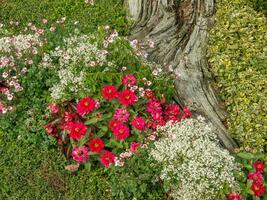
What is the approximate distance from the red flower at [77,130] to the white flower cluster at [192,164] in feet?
2.60

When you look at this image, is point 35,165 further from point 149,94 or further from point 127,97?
point 149,94

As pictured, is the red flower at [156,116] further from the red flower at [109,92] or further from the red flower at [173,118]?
the red flower at [109,92]

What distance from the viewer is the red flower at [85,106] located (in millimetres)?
5430

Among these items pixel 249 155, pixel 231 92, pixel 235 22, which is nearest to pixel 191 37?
pixel 235 22

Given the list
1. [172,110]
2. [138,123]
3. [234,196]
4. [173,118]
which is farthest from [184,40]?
[234,196]

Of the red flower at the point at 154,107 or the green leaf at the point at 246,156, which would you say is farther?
the red flower at the point at 154,107

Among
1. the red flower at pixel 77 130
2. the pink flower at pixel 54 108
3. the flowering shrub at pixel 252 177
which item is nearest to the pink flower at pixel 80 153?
the red flower at pixel 77 130

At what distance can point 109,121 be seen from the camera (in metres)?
5.56

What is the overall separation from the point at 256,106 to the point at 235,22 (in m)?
1.72

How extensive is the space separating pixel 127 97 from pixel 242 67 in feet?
7.84

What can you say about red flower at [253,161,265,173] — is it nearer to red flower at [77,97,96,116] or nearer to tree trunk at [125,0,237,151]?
tree trunk at [125,0,237,151]

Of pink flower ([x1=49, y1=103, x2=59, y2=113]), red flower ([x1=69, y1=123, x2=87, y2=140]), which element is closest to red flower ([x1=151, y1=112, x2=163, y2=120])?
red flower ([x1=69, y1=123, x2=87, y2=140])

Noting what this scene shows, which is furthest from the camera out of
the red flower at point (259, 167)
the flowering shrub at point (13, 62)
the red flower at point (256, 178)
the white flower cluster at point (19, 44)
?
the white flower cluster at point (19, 44)

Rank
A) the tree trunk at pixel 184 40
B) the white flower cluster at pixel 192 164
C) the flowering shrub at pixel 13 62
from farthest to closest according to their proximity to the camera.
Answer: the tree trunk at pixel 184 40
the flowering shrub at pixel 13 62
the white flower cluster at pixel 192 164
